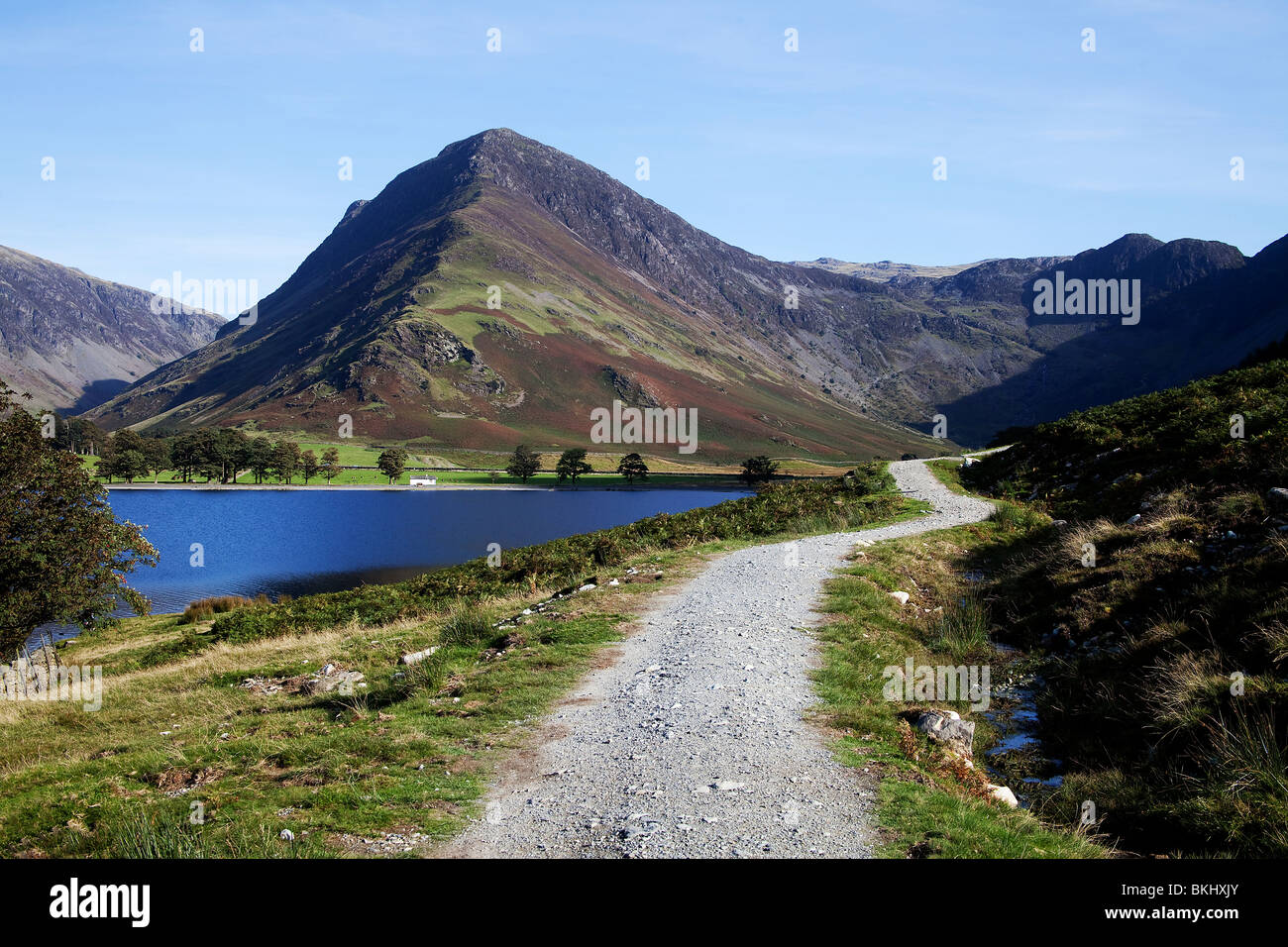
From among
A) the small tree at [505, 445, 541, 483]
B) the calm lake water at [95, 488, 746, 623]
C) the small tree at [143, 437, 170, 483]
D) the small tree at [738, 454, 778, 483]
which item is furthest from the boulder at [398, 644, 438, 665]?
the small tree at [143, 437, 170, 483]

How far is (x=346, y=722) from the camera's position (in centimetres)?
1168

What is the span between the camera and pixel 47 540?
2803 centimetres

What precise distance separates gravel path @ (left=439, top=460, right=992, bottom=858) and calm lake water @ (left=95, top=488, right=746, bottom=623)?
51.6 meters

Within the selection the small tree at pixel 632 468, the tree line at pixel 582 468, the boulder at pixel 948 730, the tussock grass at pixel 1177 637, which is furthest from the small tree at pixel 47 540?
the small tree at pixel 632 468

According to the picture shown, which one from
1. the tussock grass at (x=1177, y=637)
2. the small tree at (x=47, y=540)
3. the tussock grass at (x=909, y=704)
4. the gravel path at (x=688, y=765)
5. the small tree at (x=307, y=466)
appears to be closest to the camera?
the gravel path at (x=688, y=765)

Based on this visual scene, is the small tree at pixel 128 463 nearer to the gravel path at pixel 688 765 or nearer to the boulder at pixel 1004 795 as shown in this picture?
the gravel path at pixel 688 765

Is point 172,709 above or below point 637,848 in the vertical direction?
below

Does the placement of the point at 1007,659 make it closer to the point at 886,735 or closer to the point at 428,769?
the point at 886,735

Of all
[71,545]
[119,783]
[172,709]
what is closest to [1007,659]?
[119,783]

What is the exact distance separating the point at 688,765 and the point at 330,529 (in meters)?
95.7

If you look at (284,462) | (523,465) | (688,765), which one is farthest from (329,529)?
(688,765)

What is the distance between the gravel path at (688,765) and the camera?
280 inches

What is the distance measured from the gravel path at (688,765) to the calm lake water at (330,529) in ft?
169

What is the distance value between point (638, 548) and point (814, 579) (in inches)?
358
